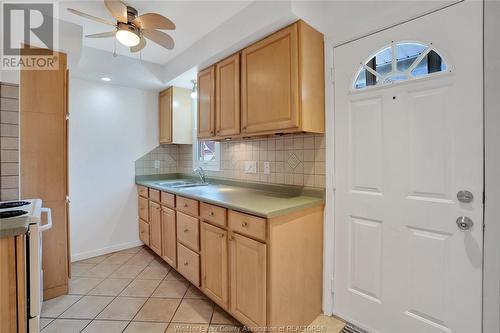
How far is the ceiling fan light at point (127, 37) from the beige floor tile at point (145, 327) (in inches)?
84.3

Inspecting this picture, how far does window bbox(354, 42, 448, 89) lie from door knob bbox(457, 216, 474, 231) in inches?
32.4

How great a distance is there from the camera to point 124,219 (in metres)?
3.26

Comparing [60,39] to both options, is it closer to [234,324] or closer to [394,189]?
[234,324]

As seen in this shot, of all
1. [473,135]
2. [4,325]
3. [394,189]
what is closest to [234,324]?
[4,325]

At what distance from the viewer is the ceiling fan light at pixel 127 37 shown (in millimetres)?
1787

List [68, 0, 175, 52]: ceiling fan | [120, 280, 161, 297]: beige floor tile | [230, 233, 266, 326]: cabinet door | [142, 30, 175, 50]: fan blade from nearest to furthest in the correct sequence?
1. [230, 233, 266, 326]: cabinet door
2. [68, 0, 175, 52]: ceiling fan
3. [142, 30, 175, 50]: fan blade
4. [120, 280, 161, 297]: beige floor tile

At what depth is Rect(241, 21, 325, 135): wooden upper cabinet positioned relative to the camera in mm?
1694

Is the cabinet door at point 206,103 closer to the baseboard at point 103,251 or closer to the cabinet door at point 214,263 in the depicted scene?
the cabinet door at point 214,263

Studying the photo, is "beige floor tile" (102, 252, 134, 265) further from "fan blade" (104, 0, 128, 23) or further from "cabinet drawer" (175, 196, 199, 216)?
"fan blade" (104, 0, 128, 23)

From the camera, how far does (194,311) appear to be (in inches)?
76.9

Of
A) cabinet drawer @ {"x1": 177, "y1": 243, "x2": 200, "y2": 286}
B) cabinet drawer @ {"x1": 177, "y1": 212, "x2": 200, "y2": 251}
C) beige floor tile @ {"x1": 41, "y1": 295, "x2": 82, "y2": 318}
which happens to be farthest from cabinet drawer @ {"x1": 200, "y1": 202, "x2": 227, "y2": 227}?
beige floor tile @ {"x1": 41, "y1": 295, "x2": 82, "y2": 318}

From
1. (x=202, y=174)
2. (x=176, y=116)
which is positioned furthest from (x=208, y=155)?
(x=176, y=116)

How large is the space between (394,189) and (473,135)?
484 millimetres

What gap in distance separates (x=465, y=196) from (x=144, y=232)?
3.24 metres
